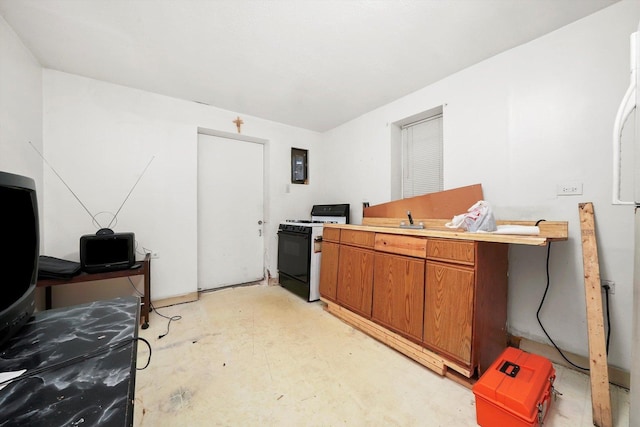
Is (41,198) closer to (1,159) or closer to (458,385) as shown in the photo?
(1,159)

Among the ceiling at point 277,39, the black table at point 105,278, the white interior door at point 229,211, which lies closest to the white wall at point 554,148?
the ceiling at point 277,39

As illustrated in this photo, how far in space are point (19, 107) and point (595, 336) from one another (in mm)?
4399

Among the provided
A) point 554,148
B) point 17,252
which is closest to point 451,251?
point 554,148

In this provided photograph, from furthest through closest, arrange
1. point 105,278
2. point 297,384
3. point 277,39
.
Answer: point 105,278
point 277,39
point 297,384

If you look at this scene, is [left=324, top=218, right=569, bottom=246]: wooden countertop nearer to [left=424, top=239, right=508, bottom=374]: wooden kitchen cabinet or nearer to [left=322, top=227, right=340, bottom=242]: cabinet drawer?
[left=424, top=239, right=508, bottom=374]: wooden kitchen cabinet

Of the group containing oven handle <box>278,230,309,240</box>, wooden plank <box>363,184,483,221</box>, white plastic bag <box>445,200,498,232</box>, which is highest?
wooden plank <box>363,184,483,221</box>

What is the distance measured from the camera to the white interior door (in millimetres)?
3418

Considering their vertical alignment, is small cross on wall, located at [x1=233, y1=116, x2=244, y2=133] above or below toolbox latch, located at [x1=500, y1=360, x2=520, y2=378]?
above

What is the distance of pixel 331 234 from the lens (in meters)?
2.84

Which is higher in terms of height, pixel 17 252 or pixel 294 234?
pixel 17 252

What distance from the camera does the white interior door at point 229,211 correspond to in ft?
11.2

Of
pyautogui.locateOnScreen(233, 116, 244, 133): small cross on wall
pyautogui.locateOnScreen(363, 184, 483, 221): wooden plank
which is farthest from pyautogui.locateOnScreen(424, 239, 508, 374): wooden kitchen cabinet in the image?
pyautogui.locateOnScreen(233, 116, 244, 133): small cross on wall

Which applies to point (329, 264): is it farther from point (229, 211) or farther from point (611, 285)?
point (611, 285)

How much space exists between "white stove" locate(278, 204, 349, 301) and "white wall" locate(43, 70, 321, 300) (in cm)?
116
